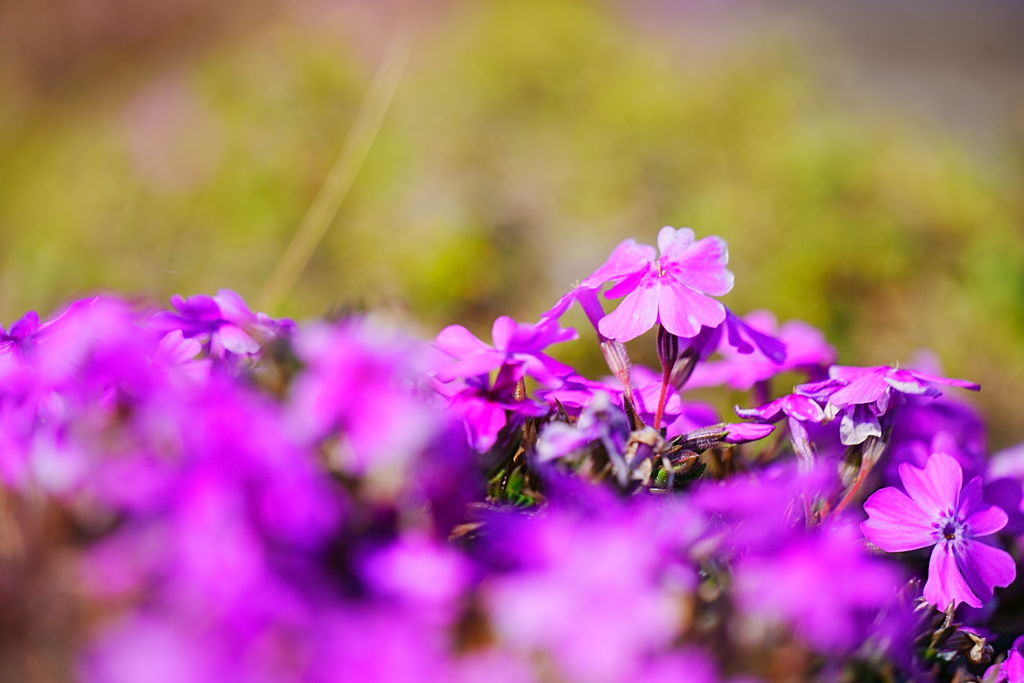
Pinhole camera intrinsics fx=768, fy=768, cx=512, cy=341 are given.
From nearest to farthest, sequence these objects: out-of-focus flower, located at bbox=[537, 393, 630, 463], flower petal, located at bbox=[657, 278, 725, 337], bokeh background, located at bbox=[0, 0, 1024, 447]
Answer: out-of-focus flower, located at bbox=[537, 393, 630, 463], flower petal, located at bbox=[657, 278, 725, 337], bokeh background, located at bbox=[0, 0, 1024, 447]

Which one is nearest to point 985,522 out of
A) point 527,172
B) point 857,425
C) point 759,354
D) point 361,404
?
point 857,425

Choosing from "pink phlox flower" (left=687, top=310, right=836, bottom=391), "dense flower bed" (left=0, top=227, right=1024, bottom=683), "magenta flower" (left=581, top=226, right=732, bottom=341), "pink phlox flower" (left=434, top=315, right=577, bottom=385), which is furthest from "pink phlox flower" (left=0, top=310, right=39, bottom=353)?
"pink phlox flower" (left=687, top=310, right=836, bottom=391)

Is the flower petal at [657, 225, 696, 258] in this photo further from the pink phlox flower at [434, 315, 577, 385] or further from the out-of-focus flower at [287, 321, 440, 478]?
the out-of-focus flower at [287, 321, 440, 478]

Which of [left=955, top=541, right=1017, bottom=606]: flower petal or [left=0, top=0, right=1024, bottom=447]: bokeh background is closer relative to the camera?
[left=955, top=541, right=1017, bottom=606]: flower petal

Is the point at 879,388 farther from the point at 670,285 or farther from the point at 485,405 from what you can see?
the point at 485,405

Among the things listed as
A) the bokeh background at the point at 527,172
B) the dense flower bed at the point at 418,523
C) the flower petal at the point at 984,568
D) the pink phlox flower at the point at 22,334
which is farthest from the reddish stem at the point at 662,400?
the bokeh background at the point at 527,172

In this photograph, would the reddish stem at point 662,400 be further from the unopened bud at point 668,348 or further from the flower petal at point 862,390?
the flower petal at point 862,390
